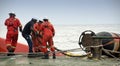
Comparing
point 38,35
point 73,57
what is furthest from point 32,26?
point 73,57

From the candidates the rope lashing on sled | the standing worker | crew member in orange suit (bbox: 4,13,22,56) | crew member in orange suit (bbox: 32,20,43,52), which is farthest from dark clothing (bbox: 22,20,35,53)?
the rope lashing on sled

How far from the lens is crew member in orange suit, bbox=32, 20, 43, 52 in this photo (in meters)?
16.2

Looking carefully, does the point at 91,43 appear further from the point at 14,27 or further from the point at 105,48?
the point at 14,27

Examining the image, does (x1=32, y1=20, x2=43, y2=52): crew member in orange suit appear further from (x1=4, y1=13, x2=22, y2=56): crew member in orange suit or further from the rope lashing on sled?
the rope lashing on sled

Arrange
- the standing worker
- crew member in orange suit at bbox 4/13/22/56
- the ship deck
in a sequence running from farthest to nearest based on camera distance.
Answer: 1. the standing worker
2. crew member in orange suit at bbox 4/13/22/56
3. the ship deck

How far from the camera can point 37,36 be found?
16.3 meters

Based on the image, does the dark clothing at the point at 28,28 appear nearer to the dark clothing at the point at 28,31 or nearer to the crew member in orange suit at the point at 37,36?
the dark clothing at the point at 28,31

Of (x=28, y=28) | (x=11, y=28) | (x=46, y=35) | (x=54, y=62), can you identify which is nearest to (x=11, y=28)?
(x=11, y=28)

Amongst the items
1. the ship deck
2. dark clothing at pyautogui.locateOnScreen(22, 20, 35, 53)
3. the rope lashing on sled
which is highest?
dark clothing at pyautogui.locateOnScreen(22, 20, 35, 53)

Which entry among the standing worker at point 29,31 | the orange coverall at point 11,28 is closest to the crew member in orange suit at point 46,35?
the standing worker at point 29,31

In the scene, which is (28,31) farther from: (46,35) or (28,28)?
(46,35)

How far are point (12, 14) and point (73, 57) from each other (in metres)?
3.08

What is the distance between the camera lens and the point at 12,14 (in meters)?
16.2

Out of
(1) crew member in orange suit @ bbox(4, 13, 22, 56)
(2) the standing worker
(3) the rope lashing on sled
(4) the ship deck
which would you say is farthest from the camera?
(2) the standing worker
